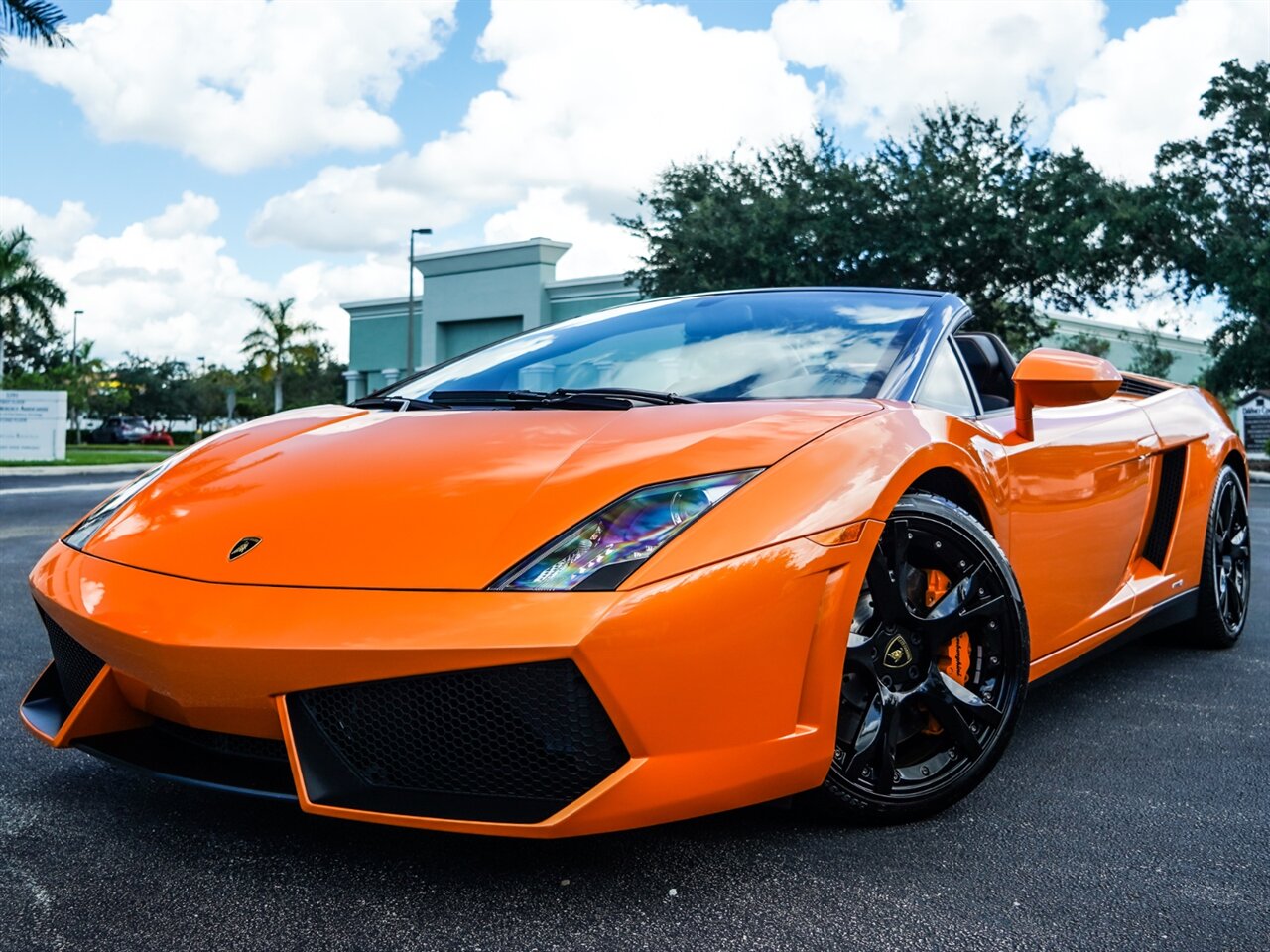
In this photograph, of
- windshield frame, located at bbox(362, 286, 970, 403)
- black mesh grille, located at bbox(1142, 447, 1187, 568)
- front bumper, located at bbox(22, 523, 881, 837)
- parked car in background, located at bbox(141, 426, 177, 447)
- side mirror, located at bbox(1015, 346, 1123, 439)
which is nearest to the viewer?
front bumper, located at bbox(22, 523, 881, 837)

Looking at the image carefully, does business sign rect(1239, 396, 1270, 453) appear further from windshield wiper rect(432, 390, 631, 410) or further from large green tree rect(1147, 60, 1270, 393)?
windshield wiper rect(432, 390, 631, 410)

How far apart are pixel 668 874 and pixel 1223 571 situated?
116 inches

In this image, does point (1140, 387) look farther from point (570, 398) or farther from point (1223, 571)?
point (570, 398)

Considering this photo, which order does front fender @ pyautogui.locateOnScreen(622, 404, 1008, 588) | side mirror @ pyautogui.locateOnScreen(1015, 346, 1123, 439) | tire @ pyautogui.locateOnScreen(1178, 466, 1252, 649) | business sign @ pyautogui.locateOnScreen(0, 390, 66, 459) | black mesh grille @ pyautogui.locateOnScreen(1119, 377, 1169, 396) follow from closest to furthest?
front fender @ pyautogui.locateOnScreen(622, 404, 1008, 588)
side mirror @ pyautogui.locateOnScreen(1015, 346, 1123, 439)
black mesh grille @ pyautogui.locateOnScreen(1119, 377, 1169, 396)
tire @ pyautogui.locateOnScreen(1178, 466, 1252, 649)
business sign @ pyautogui.locateOnScreen(0, 390, 66, 459)

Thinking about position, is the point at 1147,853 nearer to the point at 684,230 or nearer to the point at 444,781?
the point at 444,781

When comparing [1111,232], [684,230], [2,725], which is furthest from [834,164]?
[2,725]

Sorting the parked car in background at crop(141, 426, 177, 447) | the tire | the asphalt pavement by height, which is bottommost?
the parked car in background at crop(141, 426, 177, 447)

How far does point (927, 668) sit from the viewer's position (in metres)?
2.24

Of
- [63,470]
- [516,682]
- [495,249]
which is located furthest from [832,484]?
[495,249]

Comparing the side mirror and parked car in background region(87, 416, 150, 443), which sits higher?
the side mirror

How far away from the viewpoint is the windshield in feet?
8.57

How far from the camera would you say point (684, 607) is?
178cm

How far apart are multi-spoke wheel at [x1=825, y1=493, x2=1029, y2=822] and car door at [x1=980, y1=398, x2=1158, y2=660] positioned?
0.30m

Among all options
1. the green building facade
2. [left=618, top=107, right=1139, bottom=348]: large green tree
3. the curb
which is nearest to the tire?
the curb
